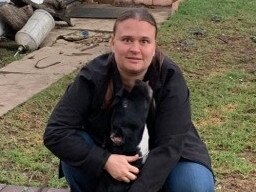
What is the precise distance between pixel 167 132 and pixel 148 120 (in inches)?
4.5

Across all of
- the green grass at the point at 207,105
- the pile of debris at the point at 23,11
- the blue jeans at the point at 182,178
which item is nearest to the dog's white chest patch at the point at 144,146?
the blue jeans at the point at 182,178

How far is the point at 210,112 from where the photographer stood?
511 cm

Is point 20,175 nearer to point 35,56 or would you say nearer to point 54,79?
point 54,79

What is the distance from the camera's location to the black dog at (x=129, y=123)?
2.71 m

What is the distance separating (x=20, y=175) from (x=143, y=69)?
1476mm

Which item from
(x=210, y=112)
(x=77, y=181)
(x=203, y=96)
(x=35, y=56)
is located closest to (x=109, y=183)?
(x=77, y=181)

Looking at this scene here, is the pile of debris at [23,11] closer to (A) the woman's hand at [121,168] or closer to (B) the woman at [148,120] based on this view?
(B) the woman at [148,120]

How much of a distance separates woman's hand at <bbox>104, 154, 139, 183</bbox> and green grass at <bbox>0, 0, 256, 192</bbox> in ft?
3.46

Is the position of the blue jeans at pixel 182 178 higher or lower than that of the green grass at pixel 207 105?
higher

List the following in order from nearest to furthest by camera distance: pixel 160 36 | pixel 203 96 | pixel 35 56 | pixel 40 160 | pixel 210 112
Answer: pixel 40 160, pixel 210 112, pixel 203 96, pixel 35 56, pixel 160 36

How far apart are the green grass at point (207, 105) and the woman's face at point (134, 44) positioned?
1277 millimetres

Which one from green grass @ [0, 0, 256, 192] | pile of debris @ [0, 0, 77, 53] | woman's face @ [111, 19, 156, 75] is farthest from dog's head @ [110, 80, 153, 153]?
pile of debris @ [0, 0, 77, 53]

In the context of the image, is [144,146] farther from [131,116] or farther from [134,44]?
[134,44]

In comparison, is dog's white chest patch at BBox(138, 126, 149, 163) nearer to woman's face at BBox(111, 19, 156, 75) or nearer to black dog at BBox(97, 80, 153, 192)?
black dog at BBox(97, 80, 153, 192)
